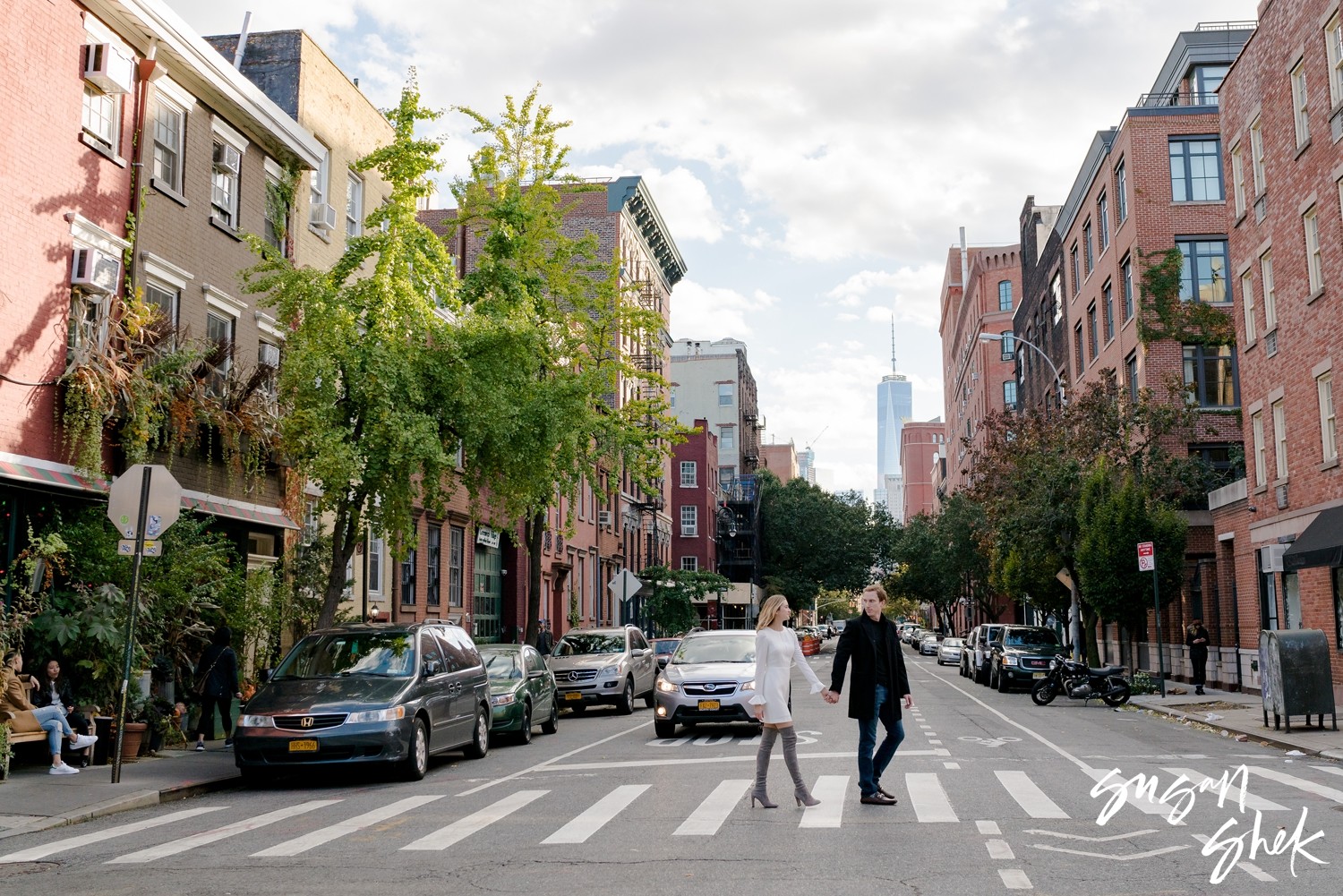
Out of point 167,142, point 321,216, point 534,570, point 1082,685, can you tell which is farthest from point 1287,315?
point 167,142

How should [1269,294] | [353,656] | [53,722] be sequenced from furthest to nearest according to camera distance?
[1269,294]
[353,656]
[53,722]

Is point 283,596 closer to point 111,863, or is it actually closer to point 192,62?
point 192,62

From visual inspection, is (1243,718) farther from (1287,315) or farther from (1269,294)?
(1269,294)

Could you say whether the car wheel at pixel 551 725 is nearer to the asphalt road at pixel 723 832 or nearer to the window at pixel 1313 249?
the asphalt road at pixel 723 832

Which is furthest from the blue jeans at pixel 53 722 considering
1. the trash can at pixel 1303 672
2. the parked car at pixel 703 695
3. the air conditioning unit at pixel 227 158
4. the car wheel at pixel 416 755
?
the trash can at pixel 1303 672

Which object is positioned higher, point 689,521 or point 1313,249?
point 1313,249

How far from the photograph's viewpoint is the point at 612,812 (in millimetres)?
11219

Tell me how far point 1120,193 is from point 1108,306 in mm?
3847

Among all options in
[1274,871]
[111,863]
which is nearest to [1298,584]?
[1274,871]

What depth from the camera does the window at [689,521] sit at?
82.6m

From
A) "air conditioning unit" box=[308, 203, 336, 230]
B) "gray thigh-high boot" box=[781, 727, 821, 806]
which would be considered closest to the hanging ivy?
"air conditioning unit" box=[308, 203, 336, 230]

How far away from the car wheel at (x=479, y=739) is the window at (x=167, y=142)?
9516mm

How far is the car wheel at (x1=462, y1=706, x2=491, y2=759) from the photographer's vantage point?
55.6 ft

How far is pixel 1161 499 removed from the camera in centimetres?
3344
